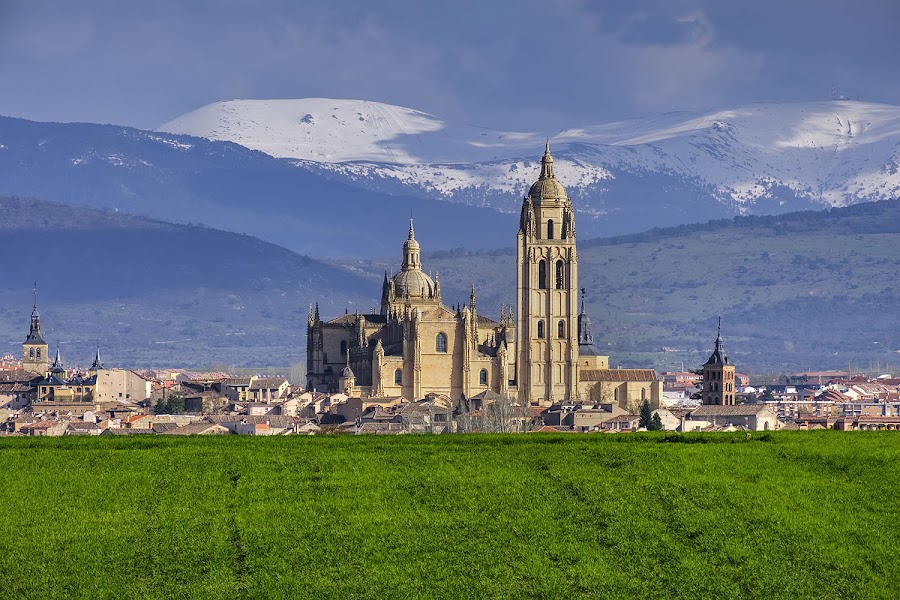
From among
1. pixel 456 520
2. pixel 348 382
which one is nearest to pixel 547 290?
pixel 348 382

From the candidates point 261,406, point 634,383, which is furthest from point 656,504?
point 634,383

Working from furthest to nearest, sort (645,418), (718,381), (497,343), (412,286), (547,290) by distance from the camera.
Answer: (412,286)
(547,290)
(497,343)
(718,381)
(645,418)

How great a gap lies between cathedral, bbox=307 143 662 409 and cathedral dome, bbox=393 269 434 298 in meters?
0.07

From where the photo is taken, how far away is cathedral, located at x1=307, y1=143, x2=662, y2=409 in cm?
14138

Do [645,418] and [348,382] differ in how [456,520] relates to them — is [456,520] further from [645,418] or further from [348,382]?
[348,382]

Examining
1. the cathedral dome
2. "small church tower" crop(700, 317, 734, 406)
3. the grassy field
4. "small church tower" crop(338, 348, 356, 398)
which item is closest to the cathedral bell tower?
the cathedral dome

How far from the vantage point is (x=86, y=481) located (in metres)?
38.8

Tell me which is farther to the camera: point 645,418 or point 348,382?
point 348,382

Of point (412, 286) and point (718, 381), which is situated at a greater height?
point (412, 286)

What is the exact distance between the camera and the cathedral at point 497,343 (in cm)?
14138

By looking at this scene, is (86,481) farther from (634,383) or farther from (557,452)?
(634,383)

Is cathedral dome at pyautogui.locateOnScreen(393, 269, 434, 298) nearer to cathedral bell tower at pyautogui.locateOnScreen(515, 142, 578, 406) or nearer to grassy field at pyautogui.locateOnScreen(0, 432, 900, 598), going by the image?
cathedral bell tower at pyautogui.locateOnScreen(515, 142, 578, 406)

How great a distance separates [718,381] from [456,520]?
10835 cm

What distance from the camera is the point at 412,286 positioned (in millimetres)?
152125
